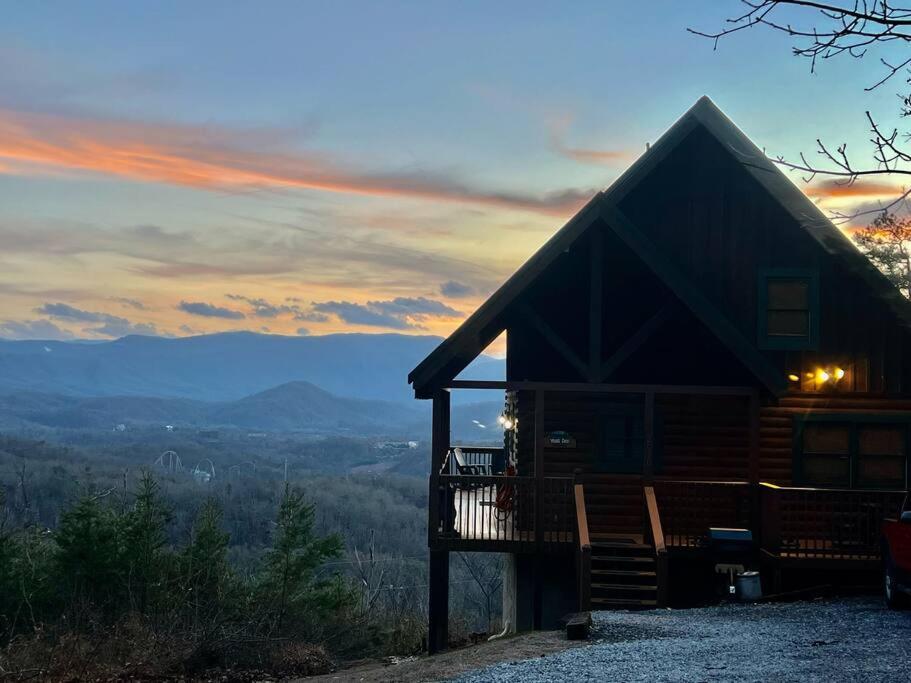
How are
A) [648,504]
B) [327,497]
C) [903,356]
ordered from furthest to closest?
[327,497] < [903,356] < [648,504]

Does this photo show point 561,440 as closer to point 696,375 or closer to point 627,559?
point 696,375

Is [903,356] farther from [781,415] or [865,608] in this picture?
[865,608]

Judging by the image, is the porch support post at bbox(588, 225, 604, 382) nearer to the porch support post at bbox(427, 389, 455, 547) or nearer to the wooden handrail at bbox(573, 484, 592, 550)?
the wooden handrail at bbox(573, 484, 592, 550)

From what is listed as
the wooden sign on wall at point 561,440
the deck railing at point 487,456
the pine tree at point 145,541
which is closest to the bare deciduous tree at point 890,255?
the deck railing at point 487,456

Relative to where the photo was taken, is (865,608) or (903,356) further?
(903,356)

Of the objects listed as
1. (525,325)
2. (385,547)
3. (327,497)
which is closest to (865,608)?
(525,325)

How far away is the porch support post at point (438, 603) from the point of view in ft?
64.5

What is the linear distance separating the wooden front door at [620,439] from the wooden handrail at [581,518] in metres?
1.09

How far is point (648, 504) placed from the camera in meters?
18.3

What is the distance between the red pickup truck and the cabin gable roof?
328 cm

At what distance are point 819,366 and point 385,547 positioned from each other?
114664 mm

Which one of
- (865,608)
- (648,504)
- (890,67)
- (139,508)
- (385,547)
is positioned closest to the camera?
(890,67)

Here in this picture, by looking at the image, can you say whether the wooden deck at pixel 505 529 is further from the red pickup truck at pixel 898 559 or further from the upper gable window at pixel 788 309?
the upper gable window at pixel 788 309

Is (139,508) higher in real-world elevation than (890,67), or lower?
lower
